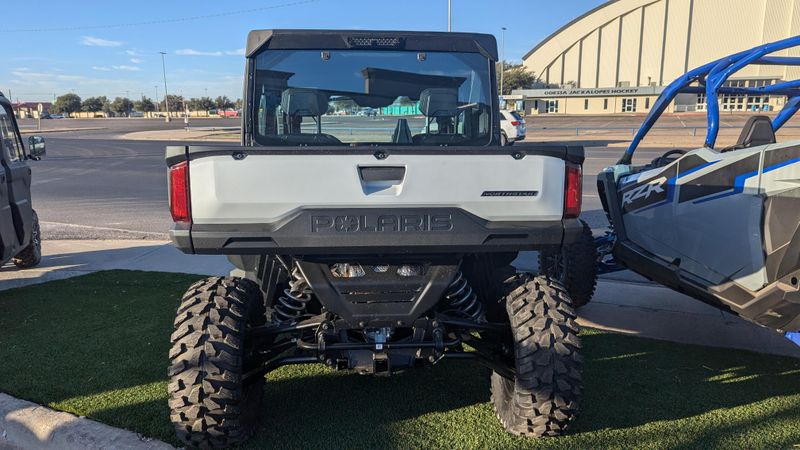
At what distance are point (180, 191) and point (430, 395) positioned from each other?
203 centimetres

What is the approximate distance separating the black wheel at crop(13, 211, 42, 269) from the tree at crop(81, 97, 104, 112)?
114 metres

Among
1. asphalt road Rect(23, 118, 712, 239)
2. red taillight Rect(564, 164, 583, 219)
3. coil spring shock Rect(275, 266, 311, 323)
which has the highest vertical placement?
red taillight Rect(564, 164, 583, 219)

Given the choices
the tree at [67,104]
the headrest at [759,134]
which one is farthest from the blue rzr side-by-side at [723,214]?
the tree at [67,104]

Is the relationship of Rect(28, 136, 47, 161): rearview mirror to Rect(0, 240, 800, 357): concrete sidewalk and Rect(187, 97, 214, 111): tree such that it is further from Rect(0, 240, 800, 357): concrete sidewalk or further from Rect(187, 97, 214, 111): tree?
Rect(187, 97, 214, 111): tree

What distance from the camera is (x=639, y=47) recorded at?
2689 inches

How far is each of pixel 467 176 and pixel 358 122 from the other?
1.33 m

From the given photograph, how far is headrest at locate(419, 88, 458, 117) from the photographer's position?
13.0 ft

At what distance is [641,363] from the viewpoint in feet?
14.1

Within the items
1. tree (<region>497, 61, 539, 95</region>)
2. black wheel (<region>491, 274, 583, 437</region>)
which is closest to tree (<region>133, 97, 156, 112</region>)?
tree (<region>497, 61, 539, 95</region>)

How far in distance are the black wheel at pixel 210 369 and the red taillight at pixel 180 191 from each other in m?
0.50

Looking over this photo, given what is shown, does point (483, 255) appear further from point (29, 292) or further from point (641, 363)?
point (29, 292)

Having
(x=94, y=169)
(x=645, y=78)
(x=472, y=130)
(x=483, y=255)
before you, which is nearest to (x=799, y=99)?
(x=472, y=130)

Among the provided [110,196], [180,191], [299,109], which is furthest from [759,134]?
[110,196]

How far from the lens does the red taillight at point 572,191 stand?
117 inches
